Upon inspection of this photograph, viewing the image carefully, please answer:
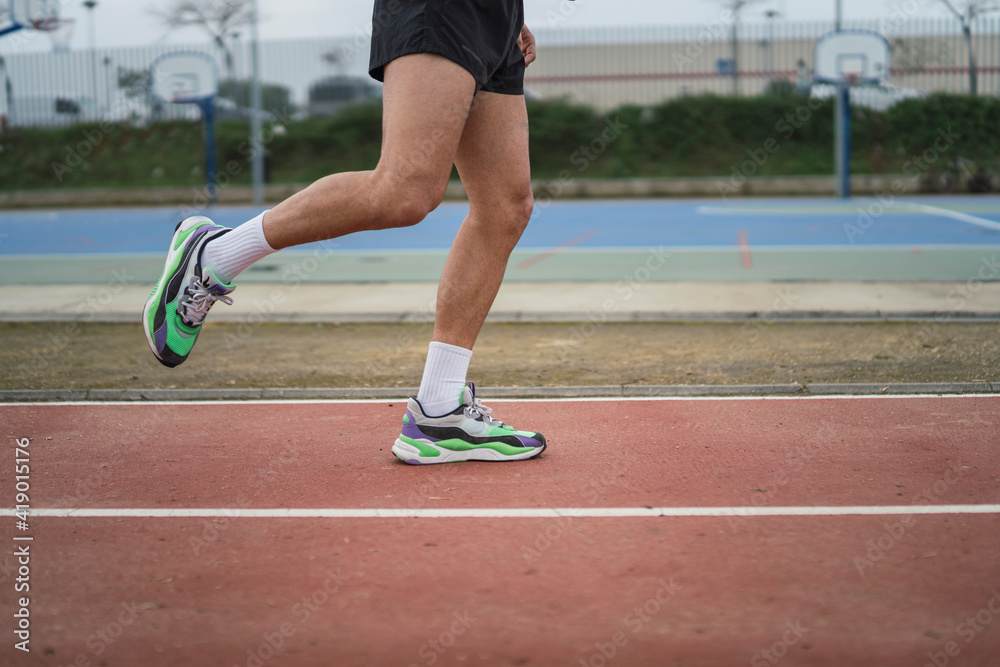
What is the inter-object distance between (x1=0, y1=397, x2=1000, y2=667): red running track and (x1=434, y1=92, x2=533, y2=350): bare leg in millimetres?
502

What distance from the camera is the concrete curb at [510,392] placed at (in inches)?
158

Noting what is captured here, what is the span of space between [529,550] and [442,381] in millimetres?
899

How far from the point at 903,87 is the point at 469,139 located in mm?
26366

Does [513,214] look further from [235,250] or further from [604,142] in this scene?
[604,142]

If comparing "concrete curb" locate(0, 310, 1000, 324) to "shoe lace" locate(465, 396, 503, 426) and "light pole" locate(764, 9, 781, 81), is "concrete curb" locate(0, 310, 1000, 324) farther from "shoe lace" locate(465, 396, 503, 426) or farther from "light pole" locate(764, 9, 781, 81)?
"light pole" locate(764, 9, 781, 81)

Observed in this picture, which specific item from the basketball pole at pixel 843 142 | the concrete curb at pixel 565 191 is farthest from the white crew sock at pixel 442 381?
the concrete curb at pixel 565 191

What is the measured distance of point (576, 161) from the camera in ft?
90.4

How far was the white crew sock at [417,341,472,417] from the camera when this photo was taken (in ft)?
10.1

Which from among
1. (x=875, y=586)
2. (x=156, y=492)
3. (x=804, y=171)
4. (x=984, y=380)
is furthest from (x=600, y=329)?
(x=804, y=171)

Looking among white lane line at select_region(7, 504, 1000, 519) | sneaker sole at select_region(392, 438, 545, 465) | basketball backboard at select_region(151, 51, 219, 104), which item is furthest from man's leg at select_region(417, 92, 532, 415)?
basketball backboard at select_region(151, 51, 219, 104)

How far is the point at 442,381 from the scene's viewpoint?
3.09m

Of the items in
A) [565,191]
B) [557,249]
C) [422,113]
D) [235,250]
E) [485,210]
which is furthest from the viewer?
[565,191]

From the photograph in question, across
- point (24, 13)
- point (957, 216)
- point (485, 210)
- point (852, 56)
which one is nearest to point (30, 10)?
point (24, 13)

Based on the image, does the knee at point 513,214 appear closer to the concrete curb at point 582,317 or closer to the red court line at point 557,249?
the concrete curb at point 582,317
